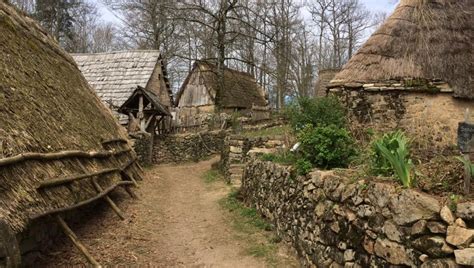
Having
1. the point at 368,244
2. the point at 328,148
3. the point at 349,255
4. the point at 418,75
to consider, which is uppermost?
the point at 418,75

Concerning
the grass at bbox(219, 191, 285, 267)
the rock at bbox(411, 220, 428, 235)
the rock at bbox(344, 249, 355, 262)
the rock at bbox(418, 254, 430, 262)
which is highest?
the rock at bbox(411, 220, 428, 235)

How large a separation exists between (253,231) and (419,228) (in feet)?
14.5

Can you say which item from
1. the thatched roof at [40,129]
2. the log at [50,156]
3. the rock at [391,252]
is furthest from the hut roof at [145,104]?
the rock at [391,252]

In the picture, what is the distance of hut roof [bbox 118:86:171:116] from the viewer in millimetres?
17828

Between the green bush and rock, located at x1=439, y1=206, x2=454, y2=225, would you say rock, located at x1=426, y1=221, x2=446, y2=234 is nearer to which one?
rock, located at x1=439, y1=206, x2=454, y2=225

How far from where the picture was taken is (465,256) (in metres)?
3.04

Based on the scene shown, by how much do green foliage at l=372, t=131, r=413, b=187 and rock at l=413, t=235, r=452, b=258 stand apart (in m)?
0.59

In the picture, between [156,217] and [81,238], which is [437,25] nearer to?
[156,217]

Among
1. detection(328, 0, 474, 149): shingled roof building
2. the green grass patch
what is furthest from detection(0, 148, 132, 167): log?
detection(328, 0, 474, 149): shingled roof building

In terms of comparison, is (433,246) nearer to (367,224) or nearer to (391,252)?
(391,252)

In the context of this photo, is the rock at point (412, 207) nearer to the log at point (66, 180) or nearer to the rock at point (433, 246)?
the rock at point (433, 246)

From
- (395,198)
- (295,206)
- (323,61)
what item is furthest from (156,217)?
(323,61)

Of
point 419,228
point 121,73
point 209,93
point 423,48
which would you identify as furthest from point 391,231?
point 209,93

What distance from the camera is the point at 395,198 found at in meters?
3.80
